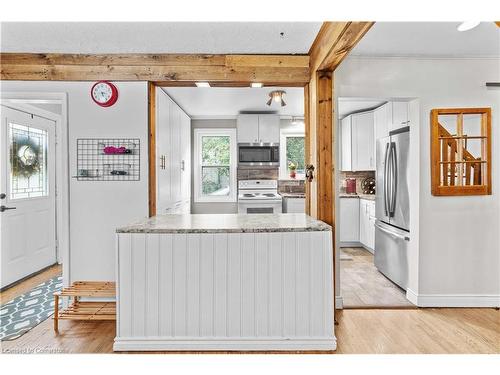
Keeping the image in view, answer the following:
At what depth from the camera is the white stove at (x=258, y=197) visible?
559 cm

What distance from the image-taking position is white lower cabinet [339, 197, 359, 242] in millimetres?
5434

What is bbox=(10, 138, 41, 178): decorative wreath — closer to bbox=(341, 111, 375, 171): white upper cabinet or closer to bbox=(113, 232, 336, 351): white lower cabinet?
bbox=(113, 232, 336, 351): white lower cabinet

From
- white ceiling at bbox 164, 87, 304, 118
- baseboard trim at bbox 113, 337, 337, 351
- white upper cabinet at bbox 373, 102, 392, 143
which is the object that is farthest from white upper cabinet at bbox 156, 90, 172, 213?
white upper cabinet at bbox 373, 102, 392, 143

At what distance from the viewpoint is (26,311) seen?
121 inches

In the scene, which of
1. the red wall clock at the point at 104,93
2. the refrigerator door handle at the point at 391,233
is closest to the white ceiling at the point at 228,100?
the red wall clock at the point at 104,93

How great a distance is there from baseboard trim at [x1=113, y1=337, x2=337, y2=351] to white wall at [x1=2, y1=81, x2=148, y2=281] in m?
1.02

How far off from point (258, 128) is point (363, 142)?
1765 millimetres

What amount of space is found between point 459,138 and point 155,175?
294 centimetres

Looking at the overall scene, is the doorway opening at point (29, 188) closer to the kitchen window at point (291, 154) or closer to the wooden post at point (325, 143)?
the wooden post at point (325, 143)

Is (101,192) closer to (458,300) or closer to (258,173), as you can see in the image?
(258,173)

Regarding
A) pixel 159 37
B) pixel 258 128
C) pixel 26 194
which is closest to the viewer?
pixel 159 37

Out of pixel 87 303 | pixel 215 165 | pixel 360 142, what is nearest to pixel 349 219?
pixel 360 142

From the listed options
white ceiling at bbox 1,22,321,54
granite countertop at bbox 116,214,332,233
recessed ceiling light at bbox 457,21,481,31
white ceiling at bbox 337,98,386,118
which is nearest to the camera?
granite countertop at bbox 116,214,332,233

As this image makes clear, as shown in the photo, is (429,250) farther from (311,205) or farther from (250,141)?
(250,141)
